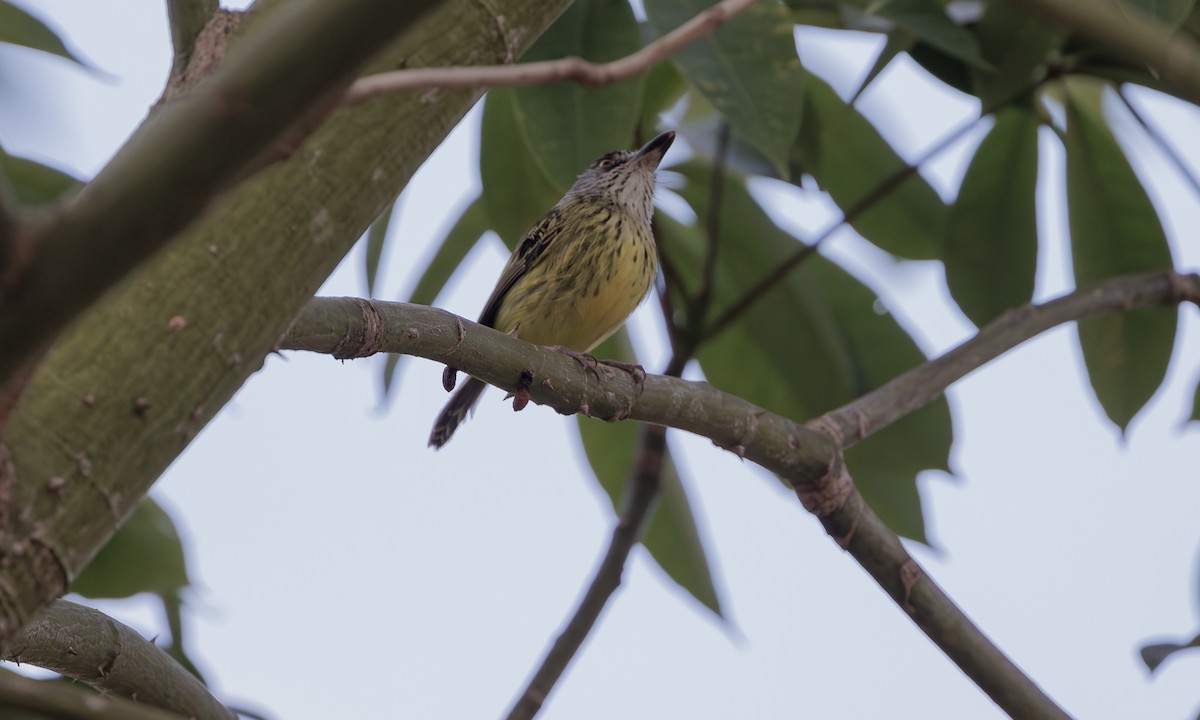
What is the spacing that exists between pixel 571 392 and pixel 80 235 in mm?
1177

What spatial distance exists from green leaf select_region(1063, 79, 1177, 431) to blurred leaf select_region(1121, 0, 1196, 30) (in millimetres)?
990

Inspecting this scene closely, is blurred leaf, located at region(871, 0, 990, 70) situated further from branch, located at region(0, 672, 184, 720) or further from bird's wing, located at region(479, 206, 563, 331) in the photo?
branch, located at region(0, 672, 184, 720)

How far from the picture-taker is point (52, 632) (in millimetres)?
1463

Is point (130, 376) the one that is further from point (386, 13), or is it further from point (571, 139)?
point (571, 139)

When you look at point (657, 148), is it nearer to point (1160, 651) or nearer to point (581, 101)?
point (581, 101)

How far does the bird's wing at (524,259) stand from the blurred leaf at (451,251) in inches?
8.0

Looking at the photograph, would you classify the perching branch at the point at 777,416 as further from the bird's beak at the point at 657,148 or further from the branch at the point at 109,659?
the bird's beak at the point at 657,148

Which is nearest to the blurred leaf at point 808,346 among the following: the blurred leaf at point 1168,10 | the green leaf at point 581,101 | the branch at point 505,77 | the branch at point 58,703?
the green leaf at point 581,101

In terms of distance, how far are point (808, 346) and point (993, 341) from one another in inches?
27.0

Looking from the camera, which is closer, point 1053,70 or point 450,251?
point 1053,70

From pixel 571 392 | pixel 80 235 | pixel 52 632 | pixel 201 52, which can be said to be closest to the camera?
pixel 80 235

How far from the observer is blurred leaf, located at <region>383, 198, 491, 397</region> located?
138 inches

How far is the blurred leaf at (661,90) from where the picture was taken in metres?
3.27

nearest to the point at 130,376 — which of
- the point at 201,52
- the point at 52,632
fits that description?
the point at 201,52
